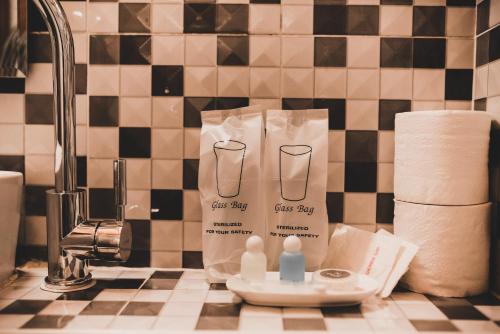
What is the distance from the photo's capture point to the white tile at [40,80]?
102 cm

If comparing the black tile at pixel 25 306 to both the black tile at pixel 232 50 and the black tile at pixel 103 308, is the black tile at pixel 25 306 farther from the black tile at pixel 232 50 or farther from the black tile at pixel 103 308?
the black tile at pixel 232 50

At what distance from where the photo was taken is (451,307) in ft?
2.65

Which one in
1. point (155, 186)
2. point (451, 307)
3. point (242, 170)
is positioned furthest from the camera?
point (155, 186)

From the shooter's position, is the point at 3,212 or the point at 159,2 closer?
the point at 3,212

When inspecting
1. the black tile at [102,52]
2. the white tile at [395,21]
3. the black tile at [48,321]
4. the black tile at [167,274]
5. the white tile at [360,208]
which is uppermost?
the white tile at [395,21]

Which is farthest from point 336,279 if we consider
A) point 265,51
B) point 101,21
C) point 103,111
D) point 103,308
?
point 101,21

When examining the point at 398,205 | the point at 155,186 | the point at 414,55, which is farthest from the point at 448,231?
the point at 155,186

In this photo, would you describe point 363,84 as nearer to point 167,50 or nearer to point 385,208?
point 385,208

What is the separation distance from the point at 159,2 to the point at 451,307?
793mm

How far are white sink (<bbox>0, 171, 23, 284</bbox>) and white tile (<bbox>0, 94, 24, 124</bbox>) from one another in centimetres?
15

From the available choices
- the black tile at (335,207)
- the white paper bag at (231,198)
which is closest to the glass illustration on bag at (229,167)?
the white paper bag at (231,198)

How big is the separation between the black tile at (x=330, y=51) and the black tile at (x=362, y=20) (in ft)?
0.10

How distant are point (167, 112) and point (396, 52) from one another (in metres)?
0.48

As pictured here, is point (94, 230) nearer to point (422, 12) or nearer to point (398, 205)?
point (398, 205)
